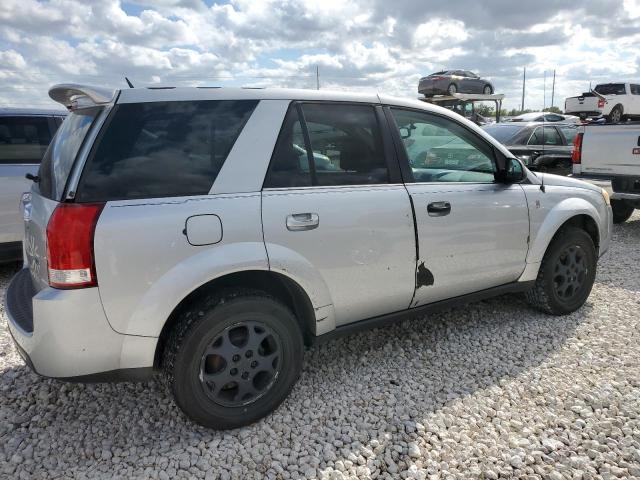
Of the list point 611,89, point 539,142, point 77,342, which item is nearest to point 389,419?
point 77,342

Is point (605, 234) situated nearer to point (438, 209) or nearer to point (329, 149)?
point (438, 209)

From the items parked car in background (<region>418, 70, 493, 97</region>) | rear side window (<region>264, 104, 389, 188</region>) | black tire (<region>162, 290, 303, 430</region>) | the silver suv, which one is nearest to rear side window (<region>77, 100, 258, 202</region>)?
the silver suv

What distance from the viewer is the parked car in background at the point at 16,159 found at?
4938 mm

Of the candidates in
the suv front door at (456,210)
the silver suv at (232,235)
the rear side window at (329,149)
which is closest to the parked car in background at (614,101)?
the suv front door at (456,210)

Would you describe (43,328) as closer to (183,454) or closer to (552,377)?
(183,454)

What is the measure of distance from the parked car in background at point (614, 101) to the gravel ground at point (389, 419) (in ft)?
71.8

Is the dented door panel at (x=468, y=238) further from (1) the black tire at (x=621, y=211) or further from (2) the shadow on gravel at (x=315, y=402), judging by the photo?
(1) the black tire at (x=621, y=211)

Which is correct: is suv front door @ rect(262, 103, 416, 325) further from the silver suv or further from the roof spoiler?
the roof spoiler

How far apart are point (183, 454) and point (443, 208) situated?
203cm

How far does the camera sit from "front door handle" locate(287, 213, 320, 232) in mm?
2627

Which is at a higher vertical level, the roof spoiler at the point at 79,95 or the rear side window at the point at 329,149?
the roof spoiler at the point at 79,95

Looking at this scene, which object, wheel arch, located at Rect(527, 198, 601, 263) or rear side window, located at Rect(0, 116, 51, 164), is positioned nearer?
wheel arch, located at Rect(527, 198, 601, 263)

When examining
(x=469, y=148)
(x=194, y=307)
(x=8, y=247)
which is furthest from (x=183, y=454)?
(x=8, y=247)

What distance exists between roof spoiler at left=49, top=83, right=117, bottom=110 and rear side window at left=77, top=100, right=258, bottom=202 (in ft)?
0.46
